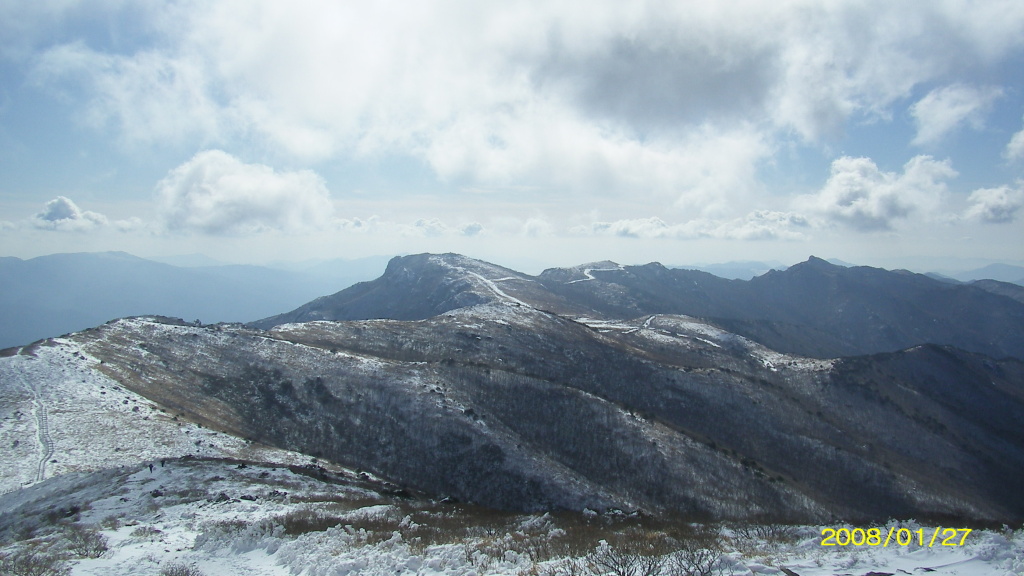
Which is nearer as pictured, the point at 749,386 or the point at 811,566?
the point at 811,566

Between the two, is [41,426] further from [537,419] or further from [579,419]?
[579,419]

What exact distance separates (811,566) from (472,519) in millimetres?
21079

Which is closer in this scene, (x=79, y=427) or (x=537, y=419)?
(x=79, y=427)

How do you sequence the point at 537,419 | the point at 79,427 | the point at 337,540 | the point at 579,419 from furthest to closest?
the point at 537,419 < the point at 579,419 < the point at 79,427 < the point at 337,540

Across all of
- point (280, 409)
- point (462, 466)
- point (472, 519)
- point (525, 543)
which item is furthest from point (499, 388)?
point (525, 543)

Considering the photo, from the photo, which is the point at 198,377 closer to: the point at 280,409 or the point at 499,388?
Result: the point at 280,409

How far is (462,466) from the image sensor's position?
6084 centimetres
